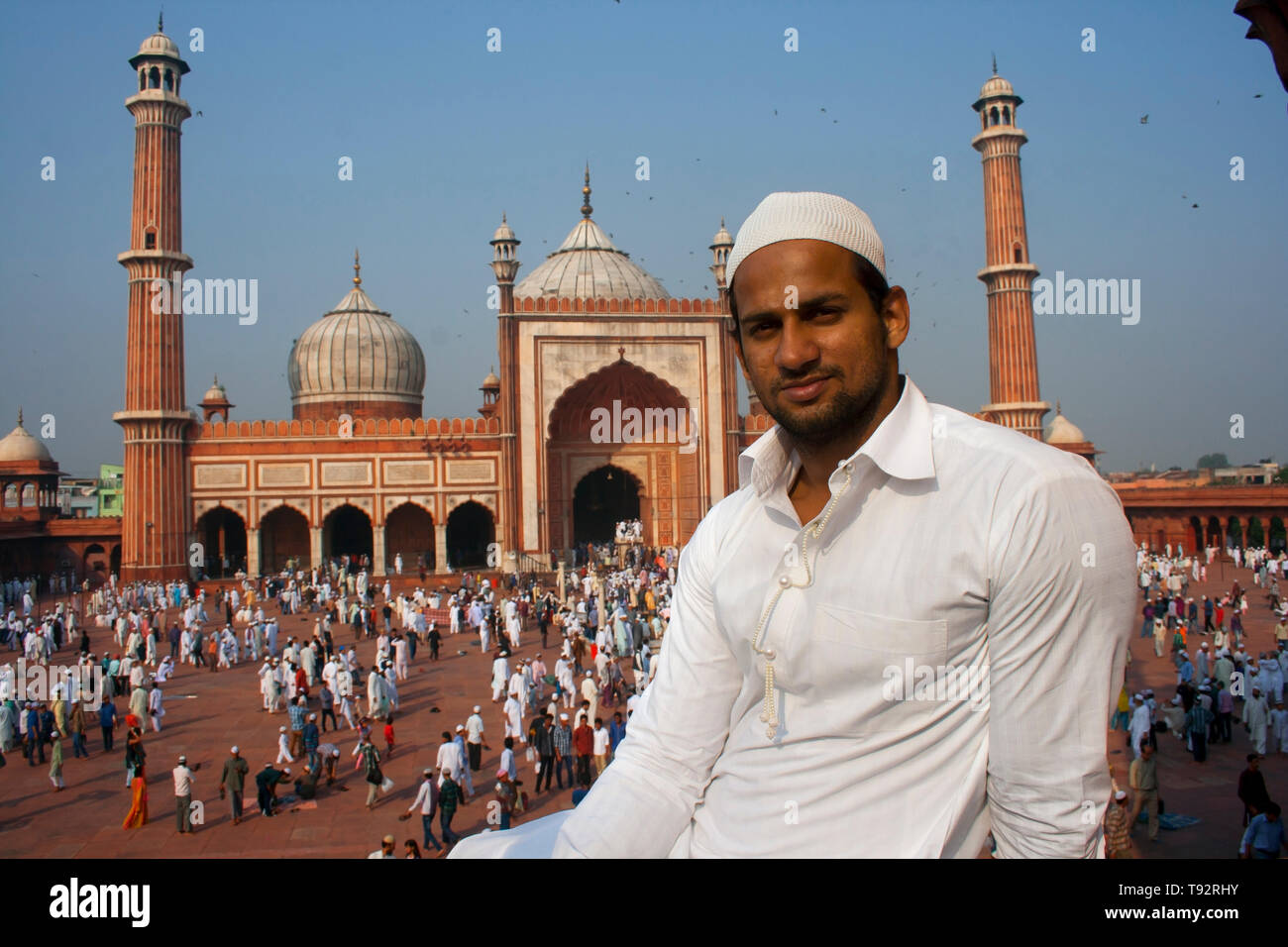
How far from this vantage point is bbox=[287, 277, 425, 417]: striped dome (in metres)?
32.3

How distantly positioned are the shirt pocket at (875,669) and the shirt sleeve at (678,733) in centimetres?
22

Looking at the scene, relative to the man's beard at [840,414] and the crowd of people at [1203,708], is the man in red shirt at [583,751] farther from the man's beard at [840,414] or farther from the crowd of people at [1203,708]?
the man's beard at [840,414]

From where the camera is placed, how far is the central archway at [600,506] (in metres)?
32.6

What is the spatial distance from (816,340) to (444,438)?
2675cm

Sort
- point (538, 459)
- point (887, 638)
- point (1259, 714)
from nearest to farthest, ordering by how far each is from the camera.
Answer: point (887, 638) < point (1259, 714) < point (538, 459)

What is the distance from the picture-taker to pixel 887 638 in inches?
43.3

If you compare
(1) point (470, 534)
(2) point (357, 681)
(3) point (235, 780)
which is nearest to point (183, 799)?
(3) point (235, 780)

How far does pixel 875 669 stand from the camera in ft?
3.68

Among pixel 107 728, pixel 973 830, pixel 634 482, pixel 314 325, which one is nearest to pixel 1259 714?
pixel 973 830

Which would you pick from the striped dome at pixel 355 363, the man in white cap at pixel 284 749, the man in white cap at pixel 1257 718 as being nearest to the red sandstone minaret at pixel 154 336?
the striped dome at pixel 355 363

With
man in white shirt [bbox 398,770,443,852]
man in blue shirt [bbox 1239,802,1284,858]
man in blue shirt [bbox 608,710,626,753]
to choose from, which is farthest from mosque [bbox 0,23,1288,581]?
man in blue shirt [bbox 1239,802,1284,858]

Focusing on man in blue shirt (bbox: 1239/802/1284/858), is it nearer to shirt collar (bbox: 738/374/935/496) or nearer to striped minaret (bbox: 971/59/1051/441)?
shirt collar (bbox: 738/374/935/496)
